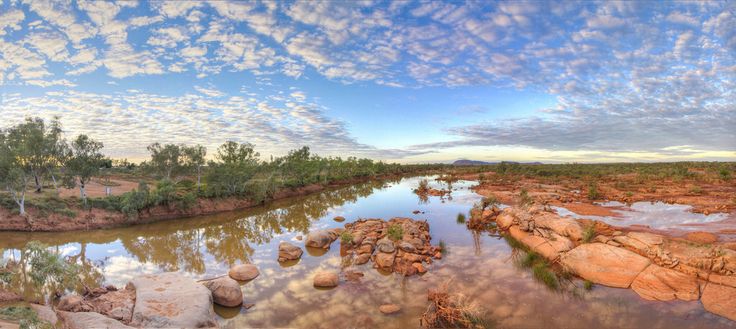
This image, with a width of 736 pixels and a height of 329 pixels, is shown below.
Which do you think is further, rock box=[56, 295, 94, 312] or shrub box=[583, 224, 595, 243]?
shrub box=[583, 224, 595, 243]

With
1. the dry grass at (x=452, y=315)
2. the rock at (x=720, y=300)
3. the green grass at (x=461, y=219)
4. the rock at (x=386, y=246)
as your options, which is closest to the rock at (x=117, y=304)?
the dry grass at (x=452, y=315)

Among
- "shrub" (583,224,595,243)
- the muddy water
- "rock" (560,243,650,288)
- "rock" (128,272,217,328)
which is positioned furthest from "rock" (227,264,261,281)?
"shrub" (583,224,595,243)

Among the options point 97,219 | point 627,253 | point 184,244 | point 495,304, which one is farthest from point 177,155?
point 627,253

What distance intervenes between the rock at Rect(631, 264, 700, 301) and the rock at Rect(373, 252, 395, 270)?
946 centimetres

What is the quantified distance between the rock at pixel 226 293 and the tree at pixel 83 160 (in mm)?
22233

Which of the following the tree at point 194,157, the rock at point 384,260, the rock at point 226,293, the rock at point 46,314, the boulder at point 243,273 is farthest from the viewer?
the tree at point 194,157

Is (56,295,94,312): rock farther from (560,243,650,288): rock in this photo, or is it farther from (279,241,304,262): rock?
(560,243,650,288): rock

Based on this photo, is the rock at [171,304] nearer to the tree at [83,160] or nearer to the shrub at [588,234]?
the shrub at [588,234]

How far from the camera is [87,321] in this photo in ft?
27.8

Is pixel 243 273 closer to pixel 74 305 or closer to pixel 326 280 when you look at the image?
pixel 326 280

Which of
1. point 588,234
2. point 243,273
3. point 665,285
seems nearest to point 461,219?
point 588,234

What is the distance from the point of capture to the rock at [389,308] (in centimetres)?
1055

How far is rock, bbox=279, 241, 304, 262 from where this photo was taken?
16.1m

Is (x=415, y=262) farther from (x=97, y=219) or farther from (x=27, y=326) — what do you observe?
(x=97, y=219)
